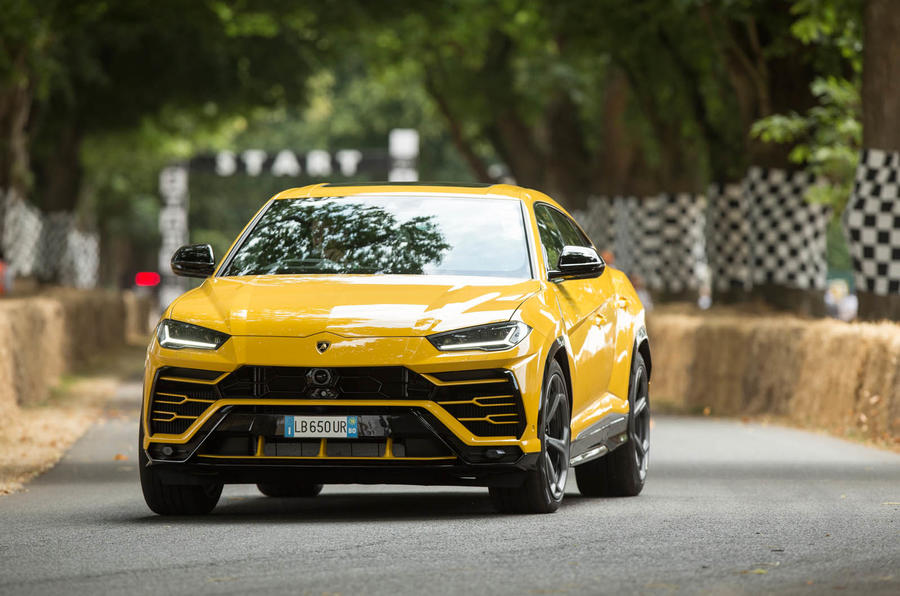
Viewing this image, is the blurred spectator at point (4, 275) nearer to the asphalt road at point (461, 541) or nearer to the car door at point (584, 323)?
the asphalt road at point (461, 541)

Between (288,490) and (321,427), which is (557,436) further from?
(288,490)

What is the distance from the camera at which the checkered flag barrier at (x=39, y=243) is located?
35969 millimetres

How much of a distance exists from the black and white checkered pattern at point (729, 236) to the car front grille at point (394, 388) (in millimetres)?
22404

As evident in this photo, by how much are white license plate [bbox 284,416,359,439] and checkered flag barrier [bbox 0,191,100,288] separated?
86.1 ft

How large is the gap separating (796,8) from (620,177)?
1827 centimetres

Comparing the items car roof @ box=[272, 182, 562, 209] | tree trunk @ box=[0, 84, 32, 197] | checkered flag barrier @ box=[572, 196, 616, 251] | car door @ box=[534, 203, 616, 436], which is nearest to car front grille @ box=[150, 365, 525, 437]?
car door @ box=[534, 203, 616, 436]

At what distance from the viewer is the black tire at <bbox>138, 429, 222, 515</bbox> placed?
10242 mm

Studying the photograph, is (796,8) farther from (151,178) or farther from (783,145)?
(151,178)

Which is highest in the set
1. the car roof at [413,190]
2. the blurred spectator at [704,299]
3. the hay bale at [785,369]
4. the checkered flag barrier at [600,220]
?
the car roof at [413,190]

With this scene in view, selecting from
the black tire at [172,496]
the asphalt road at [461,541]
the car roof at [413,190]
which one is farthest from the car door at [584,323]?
the black tire at [172,496]

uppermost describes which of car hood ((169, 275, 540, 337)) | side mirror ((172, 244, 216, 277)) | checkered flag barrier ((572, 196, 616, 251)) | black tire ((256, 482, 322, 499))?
side mirror ((172, 244, 216, 277))

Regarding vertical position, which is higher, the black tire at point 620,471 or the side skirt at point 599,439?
the side skirt at point 599,439

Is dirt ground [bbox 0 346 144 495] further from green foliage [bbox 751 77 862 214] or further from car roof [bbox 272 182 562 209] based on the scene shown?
green foliage [bbox 751 77 862 214]

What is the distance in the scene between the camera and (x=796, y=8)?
893 inches
